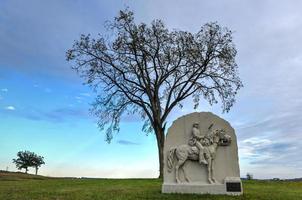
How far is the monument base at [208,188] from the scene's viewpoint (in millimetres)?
15812

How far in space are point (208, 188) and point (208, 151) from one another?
1569 millimetres

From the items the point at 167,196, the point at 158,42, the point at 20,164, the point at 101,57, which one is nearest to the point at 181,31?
the point at 158,42

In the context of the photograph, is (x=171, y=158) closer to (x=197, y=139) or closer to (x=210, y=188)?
(x=197, y=139)

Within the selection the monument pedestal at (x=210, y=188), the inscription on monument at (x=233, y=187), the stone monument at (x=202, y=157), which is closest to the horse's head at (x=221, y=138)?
the stone monument at (x=202, y=157)

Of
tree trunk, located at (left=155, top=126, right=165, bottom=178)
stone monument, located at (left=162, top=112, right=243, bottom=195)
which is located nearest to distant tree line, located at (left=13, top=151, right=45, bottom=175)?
tree trunk, located at (left=155, top=126, right=165, bottom=178)

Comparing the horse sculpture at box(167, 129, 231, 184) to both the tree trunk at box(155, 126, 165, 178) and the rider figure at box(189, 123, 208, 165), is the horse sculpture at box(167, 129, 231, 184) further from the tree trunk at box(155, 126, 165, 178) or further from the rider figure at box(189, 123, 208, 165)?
the tree trunk at box(155, 126, 165, 178)

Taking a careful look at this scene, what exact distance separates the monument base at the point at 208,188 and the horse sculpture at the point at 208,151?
0.89 feet

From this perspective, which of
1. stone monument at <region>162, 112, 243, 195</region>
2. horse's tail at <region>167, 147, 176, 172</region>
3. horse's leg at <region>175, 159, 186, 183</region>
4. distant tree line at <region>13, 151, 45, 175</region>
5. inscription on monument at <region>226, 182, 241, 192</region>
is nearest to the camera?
inscription on monument at <region>226, 182, 241, 192</region>

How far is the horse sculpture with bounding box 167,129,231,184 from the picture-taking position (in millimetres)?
16094

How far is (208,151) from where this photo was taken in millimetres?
16078

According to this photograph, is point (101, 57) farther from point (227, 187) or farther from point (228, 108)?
point (227, 187)

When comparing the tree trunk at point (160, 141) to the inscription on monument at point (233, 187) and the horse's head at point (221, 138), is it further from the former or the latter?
the inscription on monument at point (233, 187)

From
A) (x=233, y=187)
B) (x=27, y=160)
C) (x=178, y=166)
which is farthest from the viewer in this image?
(x=27, y=160)

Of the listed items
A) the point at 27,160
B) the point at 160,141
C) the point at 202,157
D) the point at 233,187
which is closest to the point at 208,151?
the point at 202,157
